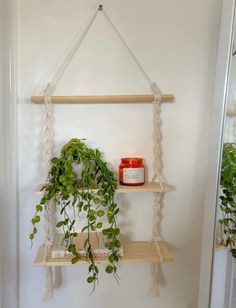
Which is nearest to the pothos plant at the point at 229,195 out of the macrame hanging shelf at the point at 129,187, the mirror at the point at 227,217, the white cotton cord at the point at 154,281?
the mirror at the point at 227,217

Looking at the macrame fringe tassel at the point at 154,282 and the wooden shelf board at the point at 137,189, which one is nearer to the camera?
the wooden shelf board at the point at 137,189

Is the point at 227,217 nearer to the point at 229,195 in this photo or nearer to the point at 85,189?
the point at 229,195

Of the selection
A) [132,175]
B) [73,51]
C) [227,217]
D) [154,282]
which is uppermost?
[73,51]

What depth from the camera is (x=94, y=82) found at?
94 cm

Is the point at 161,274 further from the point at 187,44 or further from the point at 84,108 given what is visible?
the point at 187,44

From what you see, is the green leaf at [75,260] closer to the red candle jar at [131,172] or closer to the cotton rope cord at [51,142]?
the cotton rope cord at [51,142]

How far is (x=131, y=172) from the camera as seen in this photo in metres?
0.87

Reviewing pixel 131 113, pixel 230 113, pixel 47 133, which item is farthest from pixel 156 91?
pixel 47 133

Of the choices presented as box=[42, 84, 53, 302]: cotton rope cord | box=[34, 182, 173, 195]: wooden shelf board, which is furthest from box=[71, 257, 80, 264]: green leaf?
box=[34, 182, 173, 195]: wooden shelf board

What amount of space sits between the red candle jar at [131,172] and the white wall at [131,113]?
8 cm

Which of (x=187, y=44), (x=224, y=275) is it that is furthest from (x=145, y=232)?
(x=187, y=44)

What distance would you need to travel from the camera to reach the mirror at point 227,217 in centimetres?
80

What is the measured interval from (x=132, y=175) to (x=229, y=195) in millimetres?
307

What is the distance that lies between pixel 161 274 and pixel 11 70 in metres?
0.92
